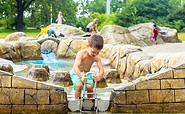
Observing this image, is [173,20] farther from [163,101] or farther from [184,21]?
[163,101]

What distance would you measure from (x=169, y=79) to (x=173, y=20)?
3862 cm

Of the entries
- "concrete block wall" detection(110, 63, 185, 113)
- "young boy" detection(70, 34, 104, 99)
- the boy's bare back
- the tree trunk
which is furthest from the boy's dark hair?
the tree trunk

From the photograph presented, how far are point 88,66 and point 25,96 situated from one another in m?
1.00

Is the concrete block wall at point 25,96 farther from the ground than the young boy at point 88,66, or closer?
closer

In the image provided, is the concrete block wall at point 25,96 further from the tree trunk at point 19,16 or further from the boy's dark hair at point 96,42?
the tree trunk at point 19,16

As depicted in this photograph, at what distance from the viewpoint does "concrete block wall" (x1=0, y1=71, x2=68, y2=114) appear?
5.64m

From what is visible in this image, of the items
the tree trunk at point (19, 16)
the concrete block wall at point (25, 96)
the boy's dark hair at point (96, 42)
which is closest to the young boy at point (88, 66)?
the boy's dark hair at point (96, 42)

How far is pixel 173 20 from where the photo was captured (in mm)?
43688

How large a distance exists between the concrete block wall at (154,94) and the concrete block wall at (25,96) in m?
0.83

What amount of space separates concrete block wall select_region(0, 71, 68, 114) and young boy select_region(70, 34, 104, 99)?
31cm

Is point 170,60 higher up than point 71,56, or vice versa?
point 170,60

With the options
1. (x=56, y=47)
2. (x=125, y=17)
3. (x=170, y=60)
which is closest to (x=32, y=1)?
(x=125, y=17)

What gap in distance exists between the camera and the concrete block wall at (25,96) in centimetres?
564

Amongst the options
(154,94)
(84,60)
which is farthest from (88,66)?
(154,94)
